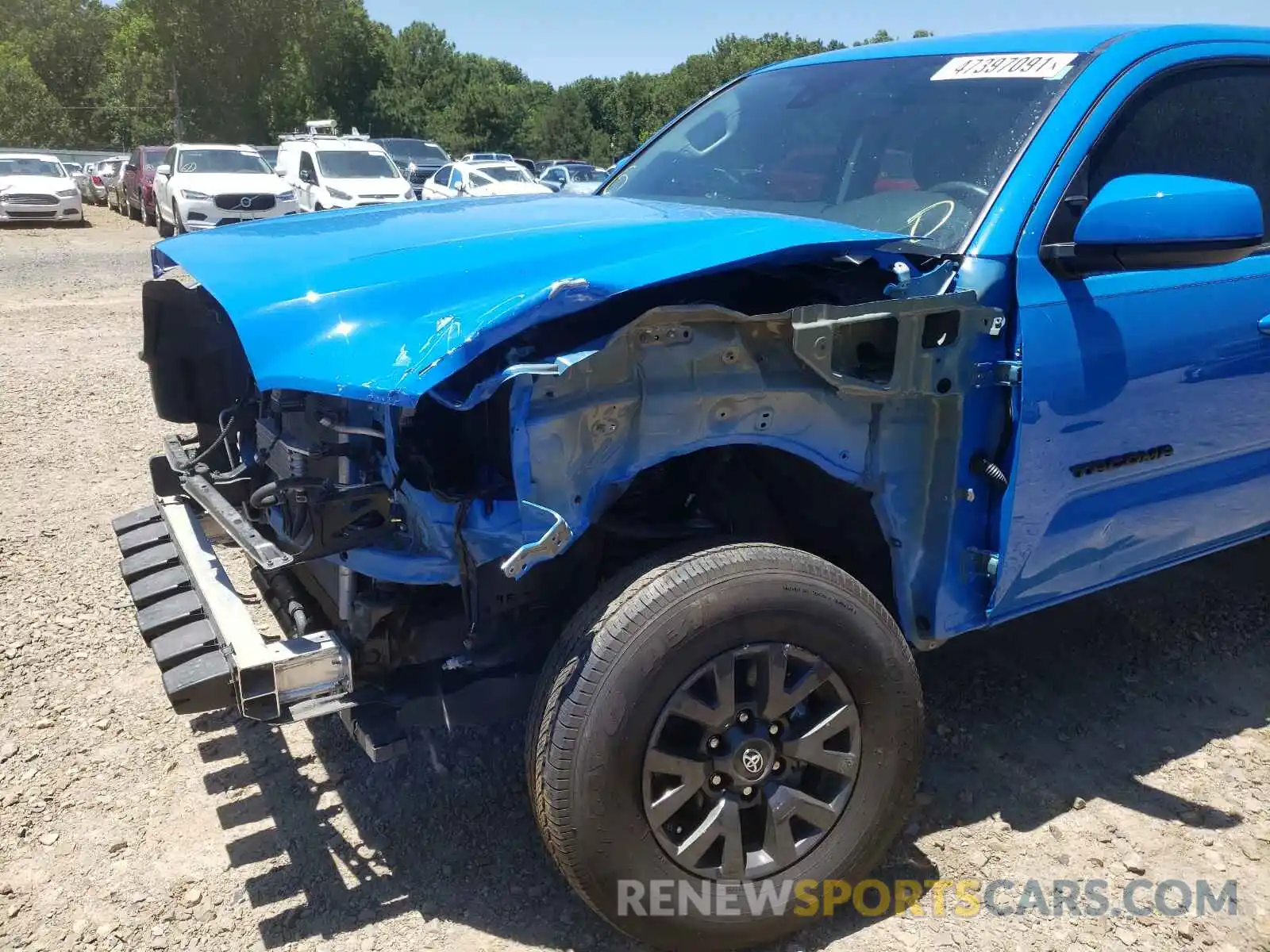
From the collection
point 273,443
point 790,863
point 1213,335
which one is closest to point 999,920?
point 790,863

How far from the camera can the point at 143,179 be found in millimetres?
21875

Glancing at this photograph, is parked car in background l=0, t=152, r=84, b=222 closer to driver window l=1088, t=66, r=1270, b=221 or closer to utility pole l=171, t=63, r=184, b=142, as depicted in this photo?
utility pole l=171, t=63, r=184, b=142

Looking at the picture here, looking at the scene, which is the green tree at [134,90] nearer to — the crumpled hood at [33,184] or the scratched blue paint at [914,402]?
the crumpled hood at [33,184]

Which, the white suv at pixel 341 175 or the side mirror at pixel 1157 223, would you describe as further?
the white suv at pixel 341 175

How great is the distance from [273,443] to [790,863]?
1593 mm

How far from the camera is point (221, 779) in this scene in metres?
2.85

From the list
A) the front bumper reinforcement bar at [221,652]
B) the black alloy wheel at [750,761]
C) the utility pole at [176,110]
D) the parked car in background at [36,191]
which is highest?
the utility pole at [176,110]

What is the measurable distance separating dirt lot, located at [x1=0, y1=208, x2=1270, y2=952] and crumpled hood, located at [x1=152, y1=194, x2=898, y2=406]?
1314mm

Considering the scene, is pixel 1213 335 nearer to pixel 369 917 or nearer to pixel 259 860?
pixel 369 917

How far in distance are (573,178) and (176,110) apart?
2847 centimetres

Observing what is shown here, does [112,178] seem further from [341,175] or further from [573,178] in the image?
[341,175]

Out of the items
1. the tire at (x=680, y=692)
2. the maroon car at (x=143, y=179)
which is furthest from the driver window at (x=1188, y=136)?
the maroon car at (x=143, y=179)

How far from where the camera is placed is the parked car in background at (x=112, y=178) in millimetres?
27688

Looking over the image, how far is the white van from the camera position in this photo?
17375mm
